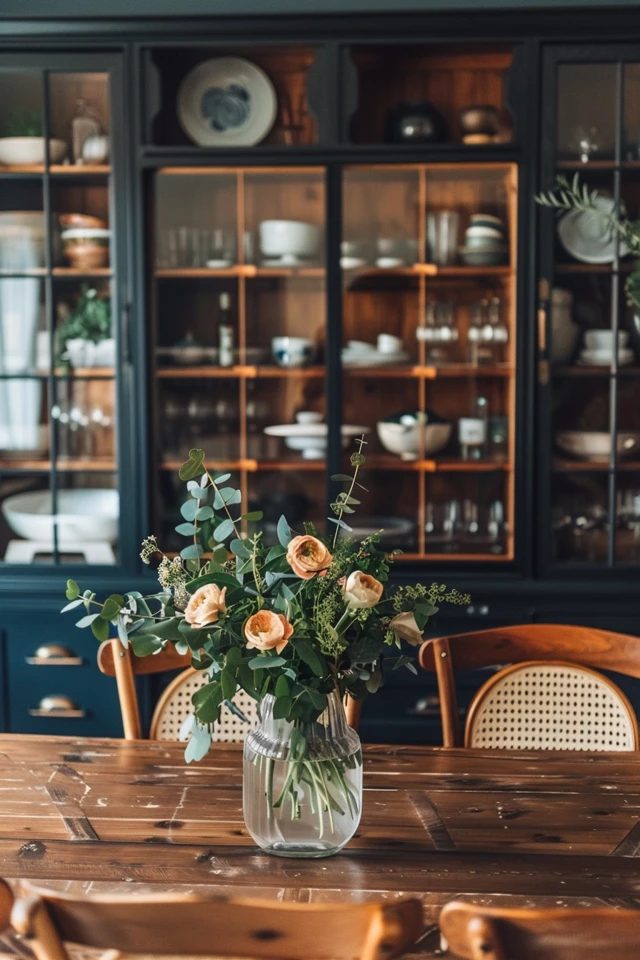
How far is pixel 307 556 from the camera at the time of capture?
1163 millimetres

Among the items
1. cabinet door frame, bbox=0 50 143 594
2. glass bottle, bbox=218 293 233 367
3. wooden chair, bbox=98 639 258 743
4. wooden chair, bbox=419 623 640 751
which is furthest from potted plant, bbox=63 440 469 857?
glass bottle, bbox=218 293 233 367

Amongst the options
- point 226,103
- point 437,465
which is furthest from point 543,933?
point 226,103

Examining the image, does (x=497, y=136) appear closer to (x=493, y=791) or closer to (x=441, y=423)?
(x=441, y=423)

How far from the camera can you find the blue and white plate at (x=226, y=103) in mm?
3104

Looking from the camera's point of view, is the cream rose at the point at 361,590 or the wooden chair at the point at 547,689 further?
the wooden chair at the point at 547,689

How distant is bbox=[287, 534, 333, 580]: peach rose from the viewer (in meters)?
1.15

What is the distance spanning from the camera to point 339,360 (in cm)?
306

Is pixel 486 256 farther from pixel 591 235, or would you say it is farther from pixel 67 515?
pixel 67 515

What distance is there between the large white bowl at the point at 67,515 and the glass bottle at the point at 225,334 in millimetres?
530

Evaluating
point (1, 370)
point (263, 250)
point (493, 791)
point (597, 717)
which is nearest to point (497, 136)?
point (263, 250)

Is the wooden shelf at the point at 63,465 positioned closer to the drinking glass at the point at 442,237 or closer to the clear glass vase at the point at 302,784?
the drinking glass at the point at 442,237

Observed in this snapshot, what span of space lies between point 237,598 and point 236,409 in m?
1.97

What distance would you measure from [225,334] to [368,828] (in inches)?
81.1

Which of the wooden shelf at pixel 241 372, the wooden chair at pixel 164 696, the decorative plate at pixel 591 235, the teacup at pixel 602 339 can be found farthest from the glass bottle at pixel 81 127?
the wooden chair at pixel 164 696
